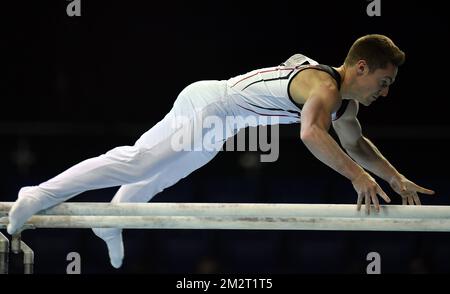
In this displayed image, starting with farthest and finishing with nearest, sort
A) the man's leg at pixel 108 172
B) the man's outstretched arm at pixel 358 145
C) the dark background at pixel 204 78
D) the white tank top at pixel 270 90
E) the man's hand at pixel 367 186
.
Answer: the dark background at pixel 204 78 < the man's outstretched arm at pixel 358 145 < the white tank top at pixel 270 90 < the man's leg at pixel 108 172 < the man's hand at pixel 367 186

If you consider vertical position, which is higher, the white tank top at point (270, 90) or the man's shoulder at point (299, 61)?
the man's shoulder at point (299, 61)

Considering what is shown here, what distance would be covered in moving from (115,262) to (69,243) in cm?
356

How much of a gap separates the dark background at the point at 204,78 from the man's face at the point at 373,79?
411cm

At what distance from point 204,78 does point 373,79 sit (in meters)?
4.68

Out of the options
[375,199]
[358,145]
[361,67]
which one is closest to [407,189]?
[358,145]

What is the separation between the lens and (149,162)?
4352 mm

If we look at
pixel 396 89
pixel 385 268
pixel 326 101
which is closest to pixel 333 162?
pixel 326 101

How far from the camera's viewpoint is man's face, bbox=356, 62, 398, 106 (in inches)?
169

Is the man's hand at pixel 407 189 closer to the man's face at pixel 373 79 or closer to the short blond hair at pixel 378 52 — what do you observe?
the man's face at pixel 373 79

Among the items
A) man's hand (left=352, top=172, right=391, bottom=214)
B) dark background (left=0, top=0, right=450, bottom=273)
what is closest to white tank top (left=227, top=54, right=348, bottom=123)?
man's hand (left=352, top=172, right=391, bottom=214)

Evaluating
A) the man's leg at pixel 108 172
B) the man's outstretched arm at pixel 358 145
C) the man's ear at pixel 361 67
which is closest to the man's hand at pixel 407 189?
the man's outstretched arm at pixel 358 145

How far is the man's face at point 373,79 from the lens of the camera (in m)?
4.28

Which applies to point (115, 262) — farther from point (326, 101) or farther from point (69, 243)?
point (69, 243)

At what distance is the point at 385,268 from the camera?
26.9 ft
